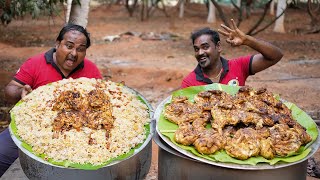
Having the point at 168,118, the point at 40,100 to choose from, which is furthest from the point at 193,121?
the point at 40,100

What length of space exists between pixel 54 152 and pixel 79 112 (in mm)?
365

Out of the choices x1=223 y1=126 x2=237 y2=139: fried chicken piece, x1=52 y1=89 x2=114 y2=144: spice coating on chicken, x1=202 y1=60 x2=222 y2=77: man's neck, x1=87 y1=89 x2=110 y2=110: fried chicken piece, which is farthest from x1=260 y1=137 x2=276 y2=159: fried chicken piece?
x1=202 y1=60 x2=222 y2=77: man's neck

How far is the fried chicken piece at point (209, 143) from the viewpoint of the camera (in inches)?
91.7

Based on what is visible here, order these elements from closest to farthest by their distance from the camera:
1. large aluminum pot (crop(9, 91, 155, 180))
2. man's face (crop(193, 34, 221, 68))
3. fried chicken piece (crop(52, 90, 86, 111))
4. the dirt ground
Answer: large aluminum pot (crop(9, 91, 155, 180)) → fried chicken piece (crop(52, 90, 86, 111)) → man's face (crop(193, 34, 221, 68)) → the dirt ground

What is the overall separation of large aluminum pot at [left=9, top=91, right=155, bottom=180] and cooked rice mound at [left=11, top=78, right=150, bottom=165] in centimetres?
5

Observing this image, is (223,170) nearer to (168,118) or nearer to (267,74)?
(168,118)

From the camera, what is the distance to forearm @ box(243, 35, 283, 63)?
3297mm

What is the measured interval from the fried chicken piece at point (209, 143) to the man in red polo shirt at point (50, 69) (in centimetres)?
157

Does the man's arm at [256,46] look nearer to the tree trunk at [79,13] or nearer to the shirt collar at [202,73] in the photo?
the shirt collar at [202,73]

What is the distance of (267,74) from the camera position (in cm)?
927

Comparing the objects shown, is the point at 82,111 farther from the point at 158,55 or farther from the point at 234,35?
the point at 158,55

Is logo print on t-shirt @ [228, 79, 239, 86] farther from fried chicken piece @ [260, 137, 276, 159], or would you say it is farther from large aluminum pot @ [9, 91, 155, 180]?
fried chicken piece @ [260, 137, 276, 159]

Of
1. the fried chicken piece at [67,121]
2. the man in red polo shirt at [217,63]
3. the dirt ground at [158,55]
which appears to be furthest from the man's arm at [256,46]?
the dirt ground at [158,55]

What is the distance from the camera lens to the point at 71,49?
3.49 m
